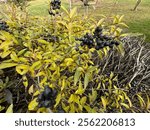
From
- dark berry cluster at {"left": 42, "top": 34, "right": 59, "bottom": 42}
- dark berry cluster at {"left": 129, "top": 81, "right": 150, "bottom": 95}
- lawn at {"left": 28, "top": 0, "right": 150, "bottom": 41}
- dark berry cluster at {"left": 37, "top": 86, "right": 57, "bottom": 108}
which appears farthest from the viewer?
lawn at {"left": 28, "top": 0, "right": 150, "bottom": 41}

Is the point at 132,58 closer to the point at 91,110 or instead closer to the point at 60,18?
the point at 60,18

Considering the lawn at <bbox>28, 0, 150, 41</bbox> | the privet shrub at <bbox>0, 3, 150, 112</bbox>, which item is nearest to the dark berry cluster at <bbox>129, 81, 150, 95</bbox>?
the privet shrub at <bbox>0, 3, 150, 112</bbox>

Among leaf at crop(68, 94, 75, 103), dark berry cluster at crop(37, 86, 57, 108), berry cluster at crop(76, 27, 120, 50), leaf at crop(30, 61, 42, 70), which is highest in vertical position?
berry cluster at crop(76, 27, 120, 50)

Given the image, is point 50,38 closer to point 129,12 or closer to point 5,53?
point 5,53

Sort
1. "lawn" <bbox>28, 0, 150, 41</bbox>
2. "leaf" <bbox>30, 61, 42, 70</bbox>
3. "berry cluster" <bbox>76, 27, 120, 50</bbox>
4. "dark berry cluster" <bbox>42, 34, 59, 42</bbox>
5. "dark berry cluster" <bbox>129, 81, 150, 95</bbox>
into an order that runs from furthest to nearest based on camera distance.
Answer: "lawn" <bbox>28, 0, 150, 41</bbox> < "dark berry cluster" <bbox>129, 81, 150, 95</bbox> < "dark berry cluster" <bbox>42, 34, 59, 42</bbox> < "leaf" <bbox>30, 61, 42, 70</bbox> < "berry cluster" <bbox>76, 27, 120, 50</bbox>

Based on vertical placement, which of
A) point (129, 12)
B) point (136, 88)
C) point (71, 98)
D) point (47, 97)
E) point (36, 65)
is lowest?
point (129, 12)

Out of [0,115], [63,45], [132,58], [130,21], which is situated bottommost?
[130,21]

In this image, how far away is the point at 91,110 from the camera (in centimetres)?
153

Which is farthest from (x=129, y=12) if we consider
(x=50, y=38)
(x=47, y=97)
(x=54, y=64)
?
(x=47, y=97)

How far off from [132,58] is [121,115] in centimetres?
125

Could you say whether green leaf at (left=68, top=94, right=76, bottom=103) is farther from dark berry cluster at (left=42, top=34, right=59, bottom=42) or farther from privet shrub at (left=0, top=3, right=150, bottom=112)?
dark berry cluster at (left=42, top=34, right=59, bottom=42)

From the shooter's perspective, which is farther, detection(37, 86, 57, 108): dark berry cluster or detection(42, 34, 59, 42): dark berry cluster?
detection(42, 34, 59, 42): dark berry cluster

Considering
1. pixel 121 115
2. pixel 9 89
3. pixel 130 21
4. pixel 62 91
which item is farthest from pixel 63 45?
pixel 130 21

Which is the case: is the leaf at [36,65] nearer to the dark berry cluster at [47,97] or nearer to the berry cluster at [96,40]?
the berry cluster at [96,40]
